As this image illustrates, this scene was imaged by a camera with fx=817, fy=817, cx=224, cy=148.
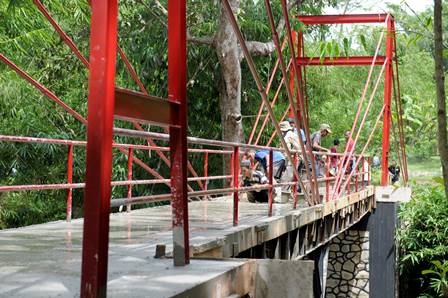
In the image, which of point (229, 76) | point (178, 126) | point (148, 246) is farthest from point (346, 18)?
point (178, 126)

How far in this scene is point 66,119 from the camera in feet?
65.5

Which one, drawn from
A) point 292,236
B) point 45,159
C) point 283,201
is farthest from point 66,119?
point 292,236

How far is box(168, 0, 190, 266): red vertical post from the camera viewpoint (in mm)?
5039

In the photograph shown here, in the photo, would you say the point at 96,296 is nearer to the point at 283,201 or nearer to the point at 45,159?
the point at 283,201

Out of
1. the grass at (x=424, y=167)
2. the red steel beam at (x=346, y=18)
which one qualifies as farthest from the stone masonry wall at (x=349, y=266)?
the grass at (x=424, y=167)

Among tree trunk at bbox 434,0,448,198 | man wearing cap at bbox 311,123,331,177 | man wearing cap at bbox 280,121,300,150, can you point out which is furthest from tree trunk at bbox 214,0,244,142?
tree trunk at bbox 434,0,448,198

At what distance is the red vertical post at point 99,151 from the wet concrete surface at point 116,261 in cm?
36

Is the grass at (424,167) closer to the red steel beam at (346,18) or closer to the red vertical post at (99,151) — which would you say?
the red steel beam at (346,18)

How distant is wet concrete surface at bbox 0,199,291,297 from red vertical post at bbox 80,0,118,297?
1.19ft

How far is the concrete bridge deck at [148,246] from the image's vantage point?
14.6ft

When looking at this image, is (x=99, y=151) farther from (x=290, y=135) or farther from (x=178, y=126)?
(x=290, y=135)

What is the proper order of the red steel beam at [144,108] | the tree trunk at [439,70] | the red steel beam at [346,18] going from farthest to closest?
the red steel beam at [346,18] < the tree trunk at [439,70] < the red steel beam at [144,108]

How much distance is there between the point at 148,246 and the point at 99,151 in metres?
2.75

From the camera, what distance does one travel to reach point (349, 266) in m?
21.0
